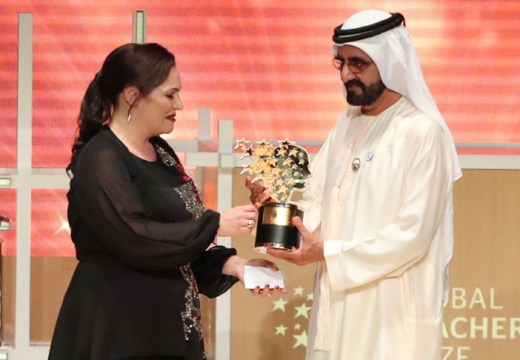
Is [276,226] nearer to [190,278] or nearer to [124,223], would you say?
[190,278]

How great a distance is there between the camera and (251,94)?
475 centimetres

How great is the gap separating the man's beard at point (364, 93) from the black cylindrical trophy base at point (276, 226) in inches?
16.4

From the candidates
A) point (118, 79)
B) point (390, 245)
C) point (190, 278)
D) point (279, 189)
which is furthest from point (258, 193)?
point (118, 79)

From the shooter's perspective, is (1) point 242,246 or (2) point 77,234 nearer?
(2) point 77,234

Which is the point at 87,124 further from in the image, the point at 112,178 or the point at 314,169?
the point at 314,169

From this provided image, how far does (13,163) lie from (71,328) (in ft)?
5.24

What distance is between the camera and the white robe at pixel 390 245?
320 cm

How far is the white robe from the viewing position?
3195 mm

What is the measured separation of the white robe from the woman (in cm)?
35

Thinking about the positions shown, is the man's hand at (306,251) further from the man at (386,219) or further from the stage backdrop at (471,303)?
Result: the stage backdrop at (471,303)

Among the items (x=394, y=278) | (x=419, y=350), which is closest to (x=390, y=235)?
(x=394, y=278)

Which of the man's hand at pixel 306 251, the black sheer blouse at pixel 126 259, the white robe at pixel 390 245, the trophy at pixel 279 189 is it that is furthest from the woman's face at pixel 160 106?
the white robe at pixel 390 245

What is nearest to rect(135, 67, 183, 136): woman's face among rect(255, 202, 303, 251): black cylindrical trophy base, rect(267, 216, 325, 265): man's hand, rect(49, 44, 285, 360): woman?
rect(49, 44, 285, 360): woman

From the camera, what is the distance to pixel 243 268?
10.9 ft
